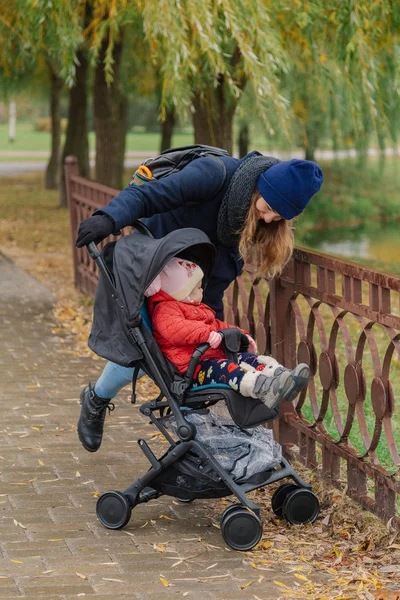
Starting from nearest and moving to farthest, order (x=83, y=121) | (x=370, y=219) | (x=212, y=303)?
(x=212, y=303)
(x=83, y=121)
(x=370, y=219)

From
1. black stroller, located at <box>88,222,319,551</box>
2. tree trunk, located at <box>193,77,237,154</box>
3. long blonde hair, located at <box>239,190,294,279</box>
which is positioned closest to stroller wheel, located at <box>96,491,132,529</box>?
black stroller, located at <box>88,222,319,551</box>

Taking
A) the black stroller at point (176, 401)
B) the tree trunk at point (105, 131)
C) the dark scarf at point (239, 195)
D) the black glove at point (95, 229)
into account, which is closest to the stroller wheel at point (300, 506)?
the black stroller at point (176, 401)

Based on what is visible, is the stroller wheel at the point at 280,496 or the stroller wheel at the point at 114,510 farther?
the stroller wheel at the point at 280,496

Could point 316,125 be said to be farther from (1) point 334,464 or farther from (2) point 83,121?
(1) point 334,464

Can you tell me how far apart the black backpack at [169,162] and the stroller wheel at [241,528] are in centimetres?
146

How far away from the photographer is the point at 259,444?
14.3 feet

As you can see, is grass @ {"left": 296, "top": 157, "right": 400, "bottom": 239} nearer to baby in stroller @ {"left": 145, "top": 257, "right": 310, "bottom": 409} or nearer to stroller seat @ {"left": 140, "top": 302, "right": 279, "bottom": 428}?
baby in stroller @ {"left": 145, "top": 257, "right": 310, "bottom": 409}

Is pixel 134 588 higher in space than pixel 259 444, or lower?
lower

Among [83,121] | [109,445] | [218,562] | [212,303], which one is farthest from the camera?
[83,121]

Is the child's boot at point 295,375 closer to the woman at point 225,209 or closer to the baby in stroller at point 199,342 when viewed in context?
the baby in stroller at point 199,342

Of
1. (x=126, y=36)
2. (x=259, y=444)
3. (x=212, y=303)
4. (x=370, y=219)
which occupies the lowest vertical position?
(x=370, y=219)

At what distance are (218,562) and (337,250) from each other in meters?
15.4

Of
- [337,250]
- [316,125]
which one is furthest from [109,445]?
[316,125]

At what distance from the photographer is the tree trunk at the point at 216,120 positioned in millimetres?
11539
